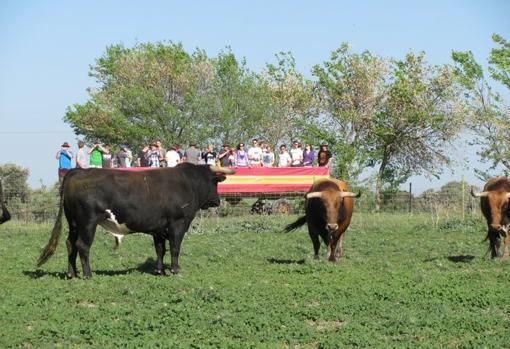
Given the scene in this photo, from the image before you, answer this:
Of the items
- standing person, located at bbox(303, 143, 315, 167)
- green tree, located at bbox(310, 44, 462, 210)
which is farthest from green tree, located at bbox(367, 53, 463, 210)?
standing person, located at bbox(303, 143, 315, 167)

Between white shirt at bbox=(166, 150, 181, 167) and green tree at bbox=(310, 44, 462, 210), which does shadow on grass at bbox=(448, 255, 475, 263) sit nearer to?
white shirt at bbox=(166, 150, 181, 167)

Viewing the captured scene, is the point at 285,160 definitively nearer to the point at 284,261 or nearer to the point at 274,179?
the point at 274,179

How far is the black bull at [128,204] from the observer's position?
1368cm

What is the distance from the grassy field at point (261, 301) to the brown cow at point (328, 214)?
387 millimetres

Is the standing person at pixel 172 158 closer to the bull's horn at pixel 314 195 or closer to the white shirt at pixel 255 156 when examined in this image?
the white shirt at pixel 255 156

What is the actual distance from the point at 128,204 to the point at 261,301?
140 inches

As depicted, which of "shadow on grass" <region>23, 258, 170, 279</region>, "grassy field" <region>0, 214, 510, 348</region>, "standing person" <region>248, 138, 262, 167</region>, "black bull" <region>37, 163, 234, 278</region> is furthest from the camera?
"standing person" <region>248, 138, 262, 167</region>

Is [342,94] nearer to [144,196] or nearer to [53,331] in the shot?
[144,196]

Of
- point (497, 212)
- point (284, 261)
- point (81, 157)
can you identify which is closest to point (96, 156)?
point (81, 157)

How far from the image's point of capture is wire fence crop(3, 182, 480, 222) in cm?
2608

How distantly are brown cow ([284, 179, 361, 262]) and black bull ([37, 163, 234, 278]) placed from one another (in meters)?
2.23

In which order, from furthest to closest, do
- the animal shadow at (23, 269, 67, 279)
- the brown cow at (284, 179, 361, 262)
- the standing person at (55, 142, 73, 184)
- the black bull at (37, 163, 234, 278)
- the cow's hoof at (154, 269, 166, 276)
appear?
the standing person at (55, 142, 73, 184)
the brown cow at (284, 179, 361, 262)
the cow's hoof at (154, 269, 166, 276)
the animal shadow at (23, 269, 67, 279)
the black bull at (37, 163, 234, 278)

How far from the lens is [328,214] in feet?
51.9

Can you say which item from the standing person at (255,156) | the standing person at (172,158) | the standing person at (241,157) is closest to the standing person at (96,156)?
the standing person at (172,158)
